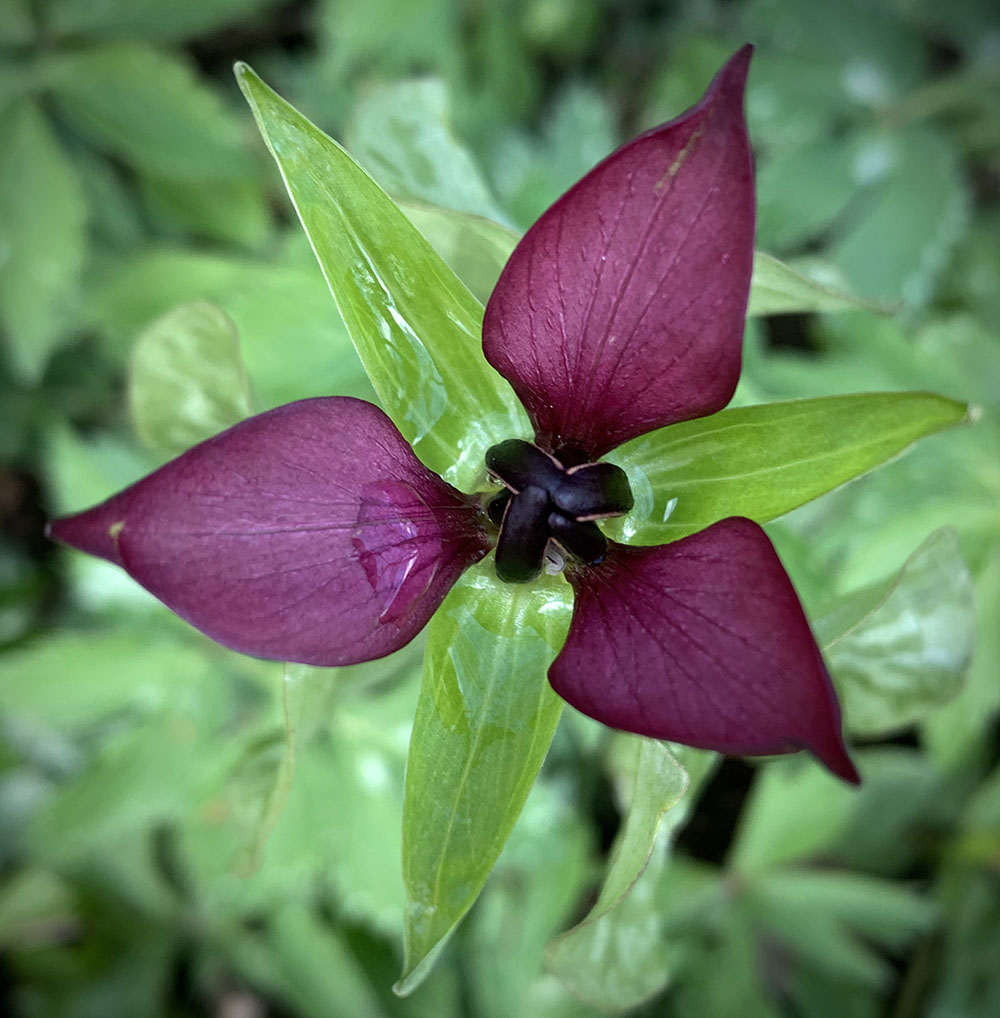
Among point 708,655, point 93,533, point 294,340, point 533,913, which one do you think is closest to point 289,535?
point 93,533

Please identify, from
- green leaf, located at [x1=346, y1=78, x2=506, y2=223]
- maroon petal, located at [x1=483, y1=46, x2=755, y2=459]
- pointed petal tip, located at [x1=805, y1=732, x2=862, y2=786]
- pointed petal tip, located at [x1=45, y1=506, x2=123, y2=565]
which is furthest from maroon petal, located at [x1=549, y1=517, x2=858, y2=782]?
green leaf, located at [x1=346, y1=78, x2=506, y2=223]

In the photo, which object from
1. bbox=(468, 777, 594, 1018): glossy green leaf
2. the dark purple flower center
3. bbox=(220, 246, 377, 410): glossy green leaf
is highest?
the dark purple flower center

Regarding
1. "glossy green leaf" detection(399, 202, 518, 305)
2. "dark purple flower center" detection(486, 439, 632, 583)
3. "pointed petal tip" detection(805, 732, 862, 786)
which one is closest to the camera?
"pointed petal tip" detection(805, 732, 862, 786)

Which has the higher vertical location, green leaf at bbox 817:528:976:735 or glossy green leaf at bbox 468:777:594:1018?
green leaf at bbox 817:528:976:735

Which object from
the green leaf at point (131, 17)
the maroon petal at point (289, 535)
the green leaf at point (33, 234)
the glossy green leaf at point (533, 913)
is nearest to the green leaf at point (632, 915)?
the maroon petal at point (289, 535)

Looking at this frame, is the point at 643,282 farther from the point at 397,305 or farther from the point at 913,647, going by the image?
the point at 913,647

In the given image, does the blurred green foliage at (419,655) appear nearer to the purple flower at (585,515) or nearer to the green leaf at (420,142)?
the green leaf at (420,142)

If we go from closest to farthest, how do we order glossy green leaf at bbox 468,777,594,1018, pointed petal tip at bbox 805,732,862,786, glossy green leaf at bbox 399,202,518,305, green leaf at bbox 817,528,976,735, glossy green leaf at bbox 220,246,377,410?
pointed petal tip at bbox 805,732,862,786, glossy green leaf at bbox 399,202,518,305, green leaf at bbox 817,528,976,735, glossy green leaf at bbox 220,246,377,410, glossy green leaf at bbox 468,777,594,1018

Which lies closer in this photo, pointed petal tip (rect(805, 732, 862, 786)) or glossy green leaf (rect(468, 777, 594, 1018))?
pointed petal tip (rect(805, 732, 862, 786))

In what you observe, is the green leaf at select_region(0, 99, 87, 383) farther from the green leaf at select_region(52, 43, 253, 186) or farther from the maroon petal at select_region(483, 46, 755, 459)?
the maroon petal at select_region(483, 46, 755, 459)
